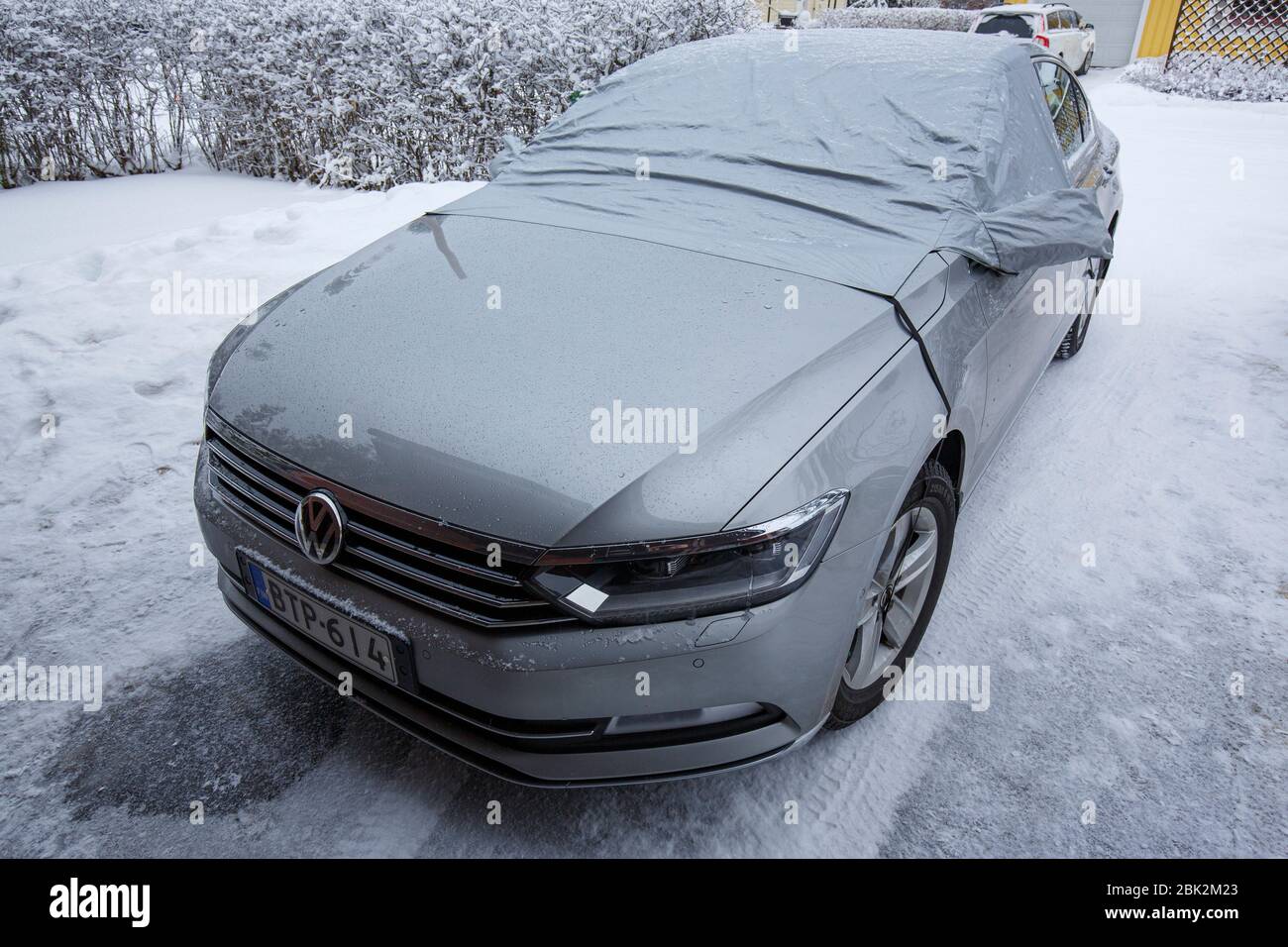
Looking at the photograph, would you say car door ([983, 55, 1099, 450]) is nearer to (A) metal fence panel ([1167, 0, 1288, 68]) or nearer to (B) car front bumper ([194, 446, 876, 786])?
(B) car front bumper ([194, 446, 876, 786])

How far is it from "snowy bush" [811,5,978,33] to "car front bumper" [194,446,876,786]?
1862 cm

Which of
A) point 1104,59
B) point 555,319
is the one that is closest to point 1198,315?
point 555,319

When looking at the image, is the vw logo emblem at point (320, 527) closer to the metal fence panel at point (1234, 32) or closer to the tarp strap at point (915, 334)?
the tarp strap at point (915, 334)

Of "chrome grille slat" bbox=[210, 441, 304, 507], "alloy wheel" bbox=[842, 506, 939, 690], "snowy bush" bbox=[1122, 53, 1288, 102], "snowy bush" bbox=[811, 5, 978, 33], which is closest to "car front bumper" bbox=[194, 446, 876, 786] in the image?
"chrome grille slat" bbox=[210, 441, 304, 507]

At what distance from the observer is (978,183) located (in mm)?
2455

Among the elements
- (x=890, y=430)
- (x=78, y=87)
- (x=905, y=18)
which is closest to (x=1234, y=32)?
(x=905, y=18)

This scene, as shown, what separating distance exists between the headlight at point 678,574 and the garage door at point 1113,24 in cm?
2271

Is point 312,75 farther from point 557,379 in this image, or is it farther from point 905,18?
point 905,18

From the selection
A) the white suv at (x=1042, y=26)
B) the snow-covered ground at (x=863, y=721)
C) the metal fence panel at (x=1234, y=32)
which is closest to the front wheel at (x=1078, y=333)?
the snow-covered ground at (x=863, y=721)

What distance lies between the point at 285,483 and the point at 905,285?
5.05ft

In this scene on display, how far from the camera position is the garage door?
739 inches

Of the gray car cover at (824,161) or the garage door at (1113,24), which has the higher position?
the garage door at (1113,24)

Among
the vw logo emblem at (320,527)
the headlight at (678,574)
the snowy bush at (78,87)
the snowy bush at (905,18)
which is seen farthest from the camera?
the snowy bush at (905,18)

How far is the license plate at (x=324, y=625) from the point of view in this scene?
1.70 metres
